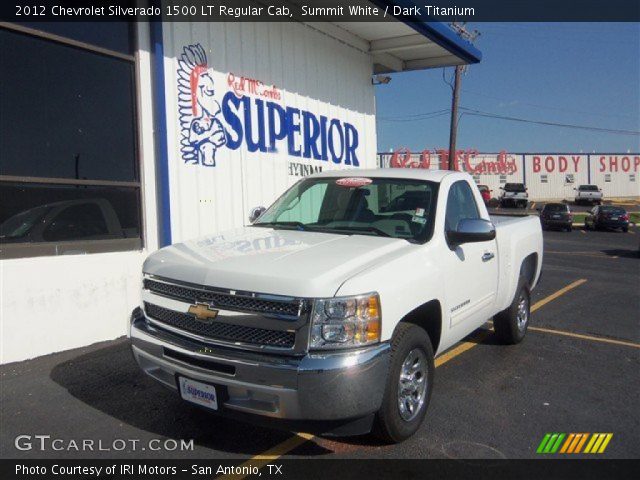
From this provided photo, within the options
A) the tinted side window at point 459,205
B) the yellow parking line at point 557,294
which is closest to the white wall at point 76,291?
the tinted side window at point 459,205

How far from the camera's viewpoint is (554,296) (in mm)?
9297

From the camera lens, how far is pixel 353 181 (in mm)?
4957

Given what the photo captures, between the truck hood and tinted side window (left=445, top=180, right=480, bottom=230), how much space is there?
0.80m

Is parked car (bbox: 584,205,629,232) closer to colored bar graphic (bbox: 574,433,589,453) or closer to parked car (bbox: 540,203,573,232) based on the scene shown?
parked car (bbox: 540,203,573,232)

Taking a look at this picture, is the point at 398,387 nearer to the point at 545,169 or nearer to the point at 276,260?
the point at 276,260

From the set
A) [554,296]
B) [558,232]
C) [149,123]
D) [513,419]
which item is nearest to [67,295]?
[149,123]

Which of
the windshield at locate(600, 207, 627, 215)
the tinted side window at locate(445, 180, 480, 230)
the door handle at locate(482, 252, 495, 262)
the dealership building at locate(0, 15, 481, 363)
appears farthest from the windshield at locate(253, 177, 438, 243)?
the windshield at locate(600, 207, 627, 215)

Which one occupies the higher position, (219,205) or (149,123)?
(149,123)

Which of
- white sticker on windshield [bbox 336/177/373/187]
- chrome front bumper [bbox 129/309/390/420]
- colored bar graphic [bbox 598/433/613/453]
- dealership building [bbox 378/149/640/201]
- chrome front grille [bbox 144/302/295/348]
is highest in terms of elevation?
dealership building [bbox 378/149/640/201]

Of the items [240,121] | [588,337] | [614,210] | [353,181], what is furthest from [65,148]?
[614,210]

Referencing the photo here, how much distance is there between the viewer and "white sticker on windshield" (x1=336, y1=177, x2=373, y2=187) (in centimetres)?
490

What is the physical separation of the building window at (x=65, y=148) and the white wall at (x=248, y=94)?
638 millimetres

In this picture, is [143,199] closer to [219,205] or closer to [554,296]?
[219,205]

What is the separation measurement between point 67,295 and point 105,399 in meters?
1.84
